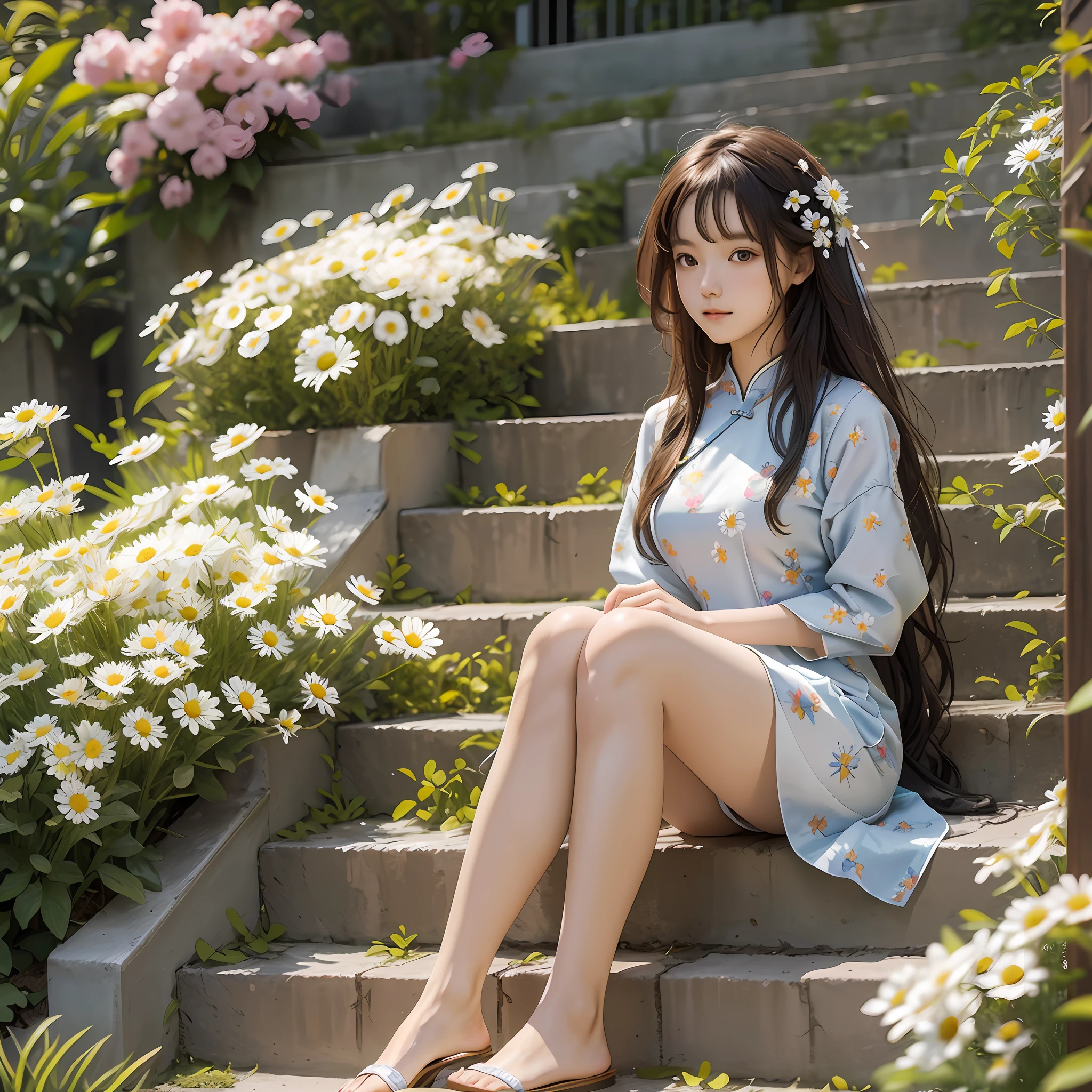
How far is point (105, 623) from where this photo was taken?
214 cm

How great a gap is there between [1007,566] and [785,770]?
2.77 feet

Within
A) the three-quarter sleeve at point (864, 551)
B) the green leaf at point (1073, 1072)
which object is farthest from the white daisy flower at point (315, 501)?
the green leaf at point (1073, 1072)

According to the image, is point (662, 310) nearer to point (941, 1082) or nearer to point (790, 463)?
point (790, 463)

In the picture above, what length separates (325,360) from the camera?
2.68m

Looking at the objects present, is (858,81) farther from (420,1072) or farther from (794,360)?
(420,1072)

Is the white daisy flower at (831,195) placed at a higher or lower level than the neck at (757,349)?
higher

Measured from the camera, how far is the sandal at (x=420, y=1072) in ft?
5.40

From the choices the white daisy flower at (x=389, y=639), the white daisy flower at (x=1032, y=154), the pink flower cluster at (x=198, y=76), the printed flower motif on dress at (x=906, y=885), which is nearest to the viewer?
the printed flower motif on dress at (x=906, y=885)

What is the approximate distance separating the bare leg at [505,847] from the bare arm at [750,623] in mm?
147

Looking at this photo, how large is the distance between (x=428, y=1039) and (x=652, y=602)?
70 cm

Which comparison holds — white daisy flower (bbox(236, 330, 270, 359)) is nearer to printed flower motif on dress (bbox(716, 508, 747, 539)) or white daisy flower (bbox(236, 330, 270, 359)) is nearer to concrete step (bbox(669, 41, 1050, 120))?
printed flower motif on dress (bbox(716, 508, 747, 539))

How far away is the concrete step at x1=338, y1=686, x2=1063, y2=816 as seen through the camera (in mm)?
2068

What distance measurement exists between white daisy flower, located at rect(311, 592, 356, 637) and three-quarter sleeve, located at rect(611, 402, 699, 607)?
50cm

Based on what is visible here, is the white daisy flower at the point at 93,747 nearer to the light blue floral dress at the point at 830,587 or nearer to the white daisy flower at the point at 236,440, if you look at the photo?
the white daisy flower at the point at 236,440
